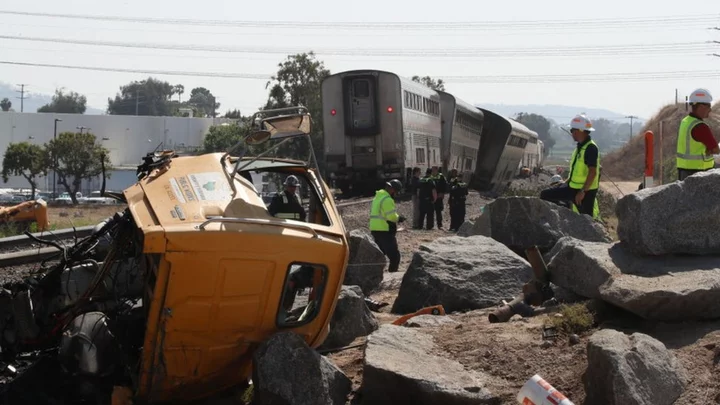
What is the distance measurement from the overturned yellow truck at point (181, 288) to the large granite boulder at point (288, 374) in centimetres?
22

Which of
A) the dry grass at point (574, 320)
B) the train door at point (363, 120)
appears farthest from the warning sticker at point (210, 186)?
the train door at point (363, 120)

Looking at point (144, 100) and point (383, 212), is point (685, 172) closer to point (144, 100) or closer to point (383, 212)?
point (383, 212)

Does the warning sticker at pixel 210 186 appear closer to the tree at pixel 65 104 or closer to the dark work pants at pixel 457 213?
the dark work pants at pixel 457 213

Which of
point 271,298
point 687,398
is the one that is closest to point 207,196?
point 271,298

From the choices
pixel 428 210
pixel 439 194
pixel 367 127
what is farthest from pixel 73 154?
pixel 428 210

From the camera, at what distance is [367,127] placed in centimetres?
3173

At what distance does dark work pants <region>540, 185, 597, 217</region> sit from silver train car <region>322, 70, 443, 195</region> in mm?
18844

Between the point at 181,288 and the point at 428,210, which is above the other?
the point at 181,288

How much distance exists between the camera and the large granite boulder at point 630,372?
5906 millimetres

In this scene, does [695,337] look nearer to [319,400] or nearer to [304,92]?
[319,400]

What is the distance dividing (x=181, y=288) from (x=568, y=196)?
673cm

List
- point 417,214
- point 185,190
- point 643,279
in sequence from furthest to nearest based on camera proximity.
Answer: point 417,214 → point 643,279 → point 185,190

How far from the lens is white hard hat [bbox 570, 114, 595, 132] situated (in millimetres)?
11094

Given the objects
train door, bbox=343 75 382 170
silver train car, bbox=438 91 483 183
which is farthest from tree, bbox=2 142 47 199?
train door, bbox=343 75 382 170
